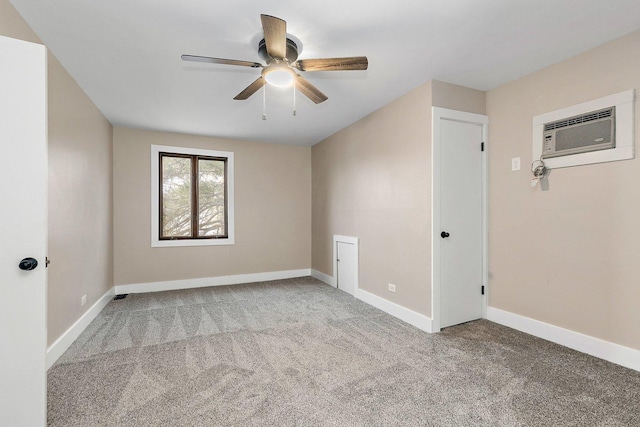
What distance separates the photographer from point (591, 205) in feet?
7.79

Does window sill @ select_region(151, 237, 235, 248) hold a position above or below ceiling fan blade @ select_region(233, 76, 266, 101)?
below

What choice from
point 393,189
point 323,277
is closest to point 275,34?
point 393,189

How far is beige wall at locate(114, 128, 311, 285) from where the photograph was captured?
14.3 feet

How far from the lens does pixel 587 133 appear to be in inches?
94.2

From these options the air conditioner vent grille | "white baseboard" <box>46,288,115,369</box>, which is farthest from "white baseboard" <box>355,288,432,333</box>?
"white baseboard" <box>46,288,115,369</box>

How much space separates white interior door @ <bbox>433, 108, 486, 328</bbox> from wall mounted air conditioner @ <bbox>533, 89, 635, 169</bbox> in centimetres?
57

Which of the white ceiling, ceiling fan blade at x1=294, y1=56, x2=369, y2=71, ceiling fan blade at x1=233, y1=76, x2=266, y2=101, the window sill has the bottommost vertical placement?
the window sill

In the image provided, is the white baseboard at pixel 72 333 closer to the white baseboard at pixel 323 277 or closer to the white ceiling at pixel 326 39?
the white ceiling at pixel 326 39

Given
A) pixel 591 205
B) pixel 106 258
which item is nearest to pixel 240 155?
pixel 106 258

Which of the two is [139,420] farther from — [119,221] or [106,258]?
[119,221]

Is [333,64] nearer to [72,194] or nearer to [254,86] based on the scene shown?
[254,86]

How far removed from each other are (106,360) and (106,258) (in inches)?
78.8

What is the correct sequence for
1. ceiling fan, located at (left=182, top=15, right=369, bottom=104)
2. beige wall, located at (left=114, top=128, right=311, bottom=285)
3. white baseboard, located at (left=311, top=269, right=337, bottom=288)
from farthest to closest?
white baseboard, located at (left=311, top=269, right=337, bottom=288) < beige wall, located at (left=114, top=128, right=311, bottom=285) < ceiling fan, located at (left=182, top=15, right=369, bottom=104)

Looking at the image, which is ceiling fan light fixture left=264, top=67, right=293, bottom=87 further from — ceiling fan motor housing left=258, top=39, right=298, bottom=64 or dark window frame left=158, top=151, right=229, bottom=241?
dark window frame left=158, top=151, right=229, bottom=241
